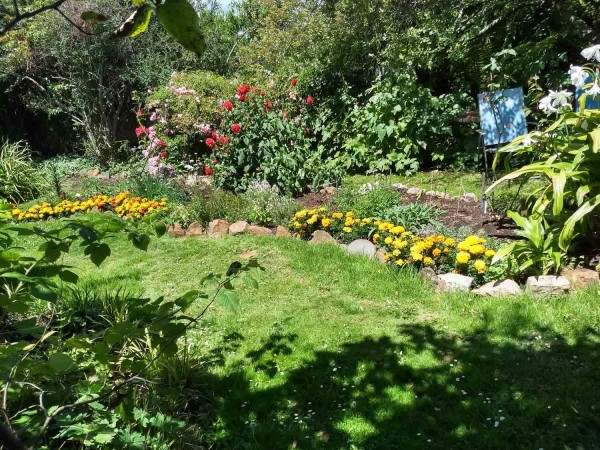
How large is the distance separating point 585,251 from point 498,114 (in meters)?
2.77

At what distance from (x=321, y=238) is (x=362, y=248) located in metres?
0.59

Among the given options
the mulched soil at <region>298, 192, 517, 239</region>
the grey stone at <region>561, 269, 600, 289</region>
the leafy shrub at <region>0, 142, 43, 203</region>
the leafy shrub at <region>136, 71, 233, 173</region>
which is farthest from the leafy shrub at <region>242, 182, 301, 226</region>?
the leafy shrub at <region>0, 142, 43, 203</region>

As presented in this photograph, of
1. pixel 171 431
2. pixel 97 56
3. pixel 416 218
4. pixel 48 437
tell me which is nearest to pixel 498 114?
pixel 416 218

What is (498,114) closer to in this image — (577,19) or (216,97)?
(577,19)

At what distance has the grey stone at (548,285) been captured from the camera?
3777mm

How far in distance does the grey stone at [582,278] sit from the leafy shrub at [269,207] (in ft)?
9.78

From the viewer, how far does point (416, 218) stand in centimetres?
522

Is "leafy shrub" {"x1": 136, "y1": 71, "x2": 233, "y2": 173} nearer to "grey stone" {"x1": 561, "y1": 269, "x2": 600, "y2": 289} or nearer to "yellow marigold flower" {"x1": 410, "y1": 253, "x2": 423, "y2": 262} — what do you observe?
"yellow marigold flower" {"x1": 410, "y1": 253, "x2": 423, "y2": 262}

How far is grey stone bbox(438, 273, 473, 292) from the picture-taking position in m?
4.04

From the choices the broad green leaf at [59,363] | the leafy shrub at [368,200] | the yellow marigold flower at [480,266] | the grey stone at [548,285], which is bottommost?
the grey stone at [548,285]

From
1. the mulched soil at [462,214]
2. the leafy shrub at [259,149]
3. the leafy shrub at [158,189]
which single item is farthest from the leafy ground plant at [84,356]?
the leafy shrub at [158,189]

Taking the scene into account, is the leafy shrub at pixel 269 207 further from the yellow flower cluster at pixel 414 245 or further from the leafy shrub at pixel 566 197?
the leafy shrub at pixel 566 197

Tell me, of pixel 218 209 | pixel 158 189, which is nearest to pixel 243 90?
pixel 218 209

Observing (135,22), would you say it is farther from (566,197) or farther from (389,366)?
(566,197)
